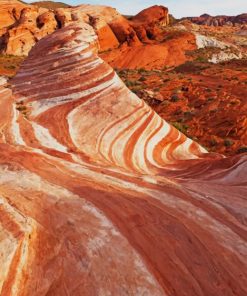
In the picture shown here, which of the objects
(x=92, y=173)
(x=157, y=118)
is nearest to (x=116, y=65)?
(x=157, y=118)

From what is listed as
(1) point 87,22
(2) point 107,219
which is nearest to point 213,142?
(2) point 107,219

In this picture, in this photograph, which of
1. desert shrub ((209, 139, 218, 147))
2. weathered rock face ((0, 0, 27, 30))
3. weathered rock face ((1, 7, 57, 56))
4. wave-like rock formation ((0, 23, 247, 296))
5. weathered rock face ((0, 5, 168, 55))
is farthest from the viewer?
weathered rock face ((0, 0, 27, 30))

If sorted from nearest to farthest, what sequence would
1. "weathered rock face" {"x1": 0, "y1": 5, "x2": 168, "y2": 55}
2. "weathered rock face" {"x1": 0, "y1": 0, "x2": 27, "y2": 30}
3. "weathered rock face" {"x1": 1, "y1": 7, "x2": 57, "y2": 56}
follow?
"weathered rock face" {"x1": 1, "y1": 7, "x2": 57, "y2": 56}, "weathered rock face" {"x1": 0, "y1": 5, "x2": 168, "y2": 55}, "weathered rock face" {"x1": 0, "y1": 0, "x2": 27, "y2": 30}

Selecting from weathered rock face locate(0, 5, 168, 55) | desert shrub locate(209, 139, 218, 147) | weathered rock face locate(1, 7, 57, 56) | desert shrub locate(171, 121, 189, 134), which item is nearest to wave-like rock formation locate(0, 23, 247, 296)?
desert shrub locate(209, 139, 218, 147)

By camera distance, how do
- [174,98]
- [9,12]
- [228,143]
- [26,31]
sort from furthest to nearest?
[9,12]
[26,31]
[174,98]
[228,143]

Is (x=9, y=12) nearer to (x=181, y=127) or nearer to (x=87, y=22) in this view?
(x=87, y=22)

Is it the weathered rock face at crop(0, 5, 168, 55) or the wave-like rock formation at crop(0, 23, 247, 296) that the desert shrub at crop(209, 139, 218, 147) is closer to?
the wave-like rock formation at crop(0, 23, 247, 296)

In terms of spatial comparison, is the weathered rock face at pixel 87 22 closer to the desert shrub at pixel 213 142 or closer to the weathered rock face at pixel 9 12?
the weathered rock face at pixel 9 12

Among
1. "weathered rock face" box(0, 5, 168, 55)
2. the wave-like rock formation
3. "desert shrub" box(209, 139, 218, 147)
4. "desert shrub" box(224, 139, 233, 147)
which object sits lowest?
"weathered rock face" box(0, 5, 168, 55)

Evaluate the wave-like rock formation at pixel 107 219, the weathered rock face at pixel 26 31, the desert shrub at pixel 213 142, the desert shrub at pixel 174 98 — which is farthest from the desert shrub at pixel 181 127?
the weathered rock face at pixel 26 31
